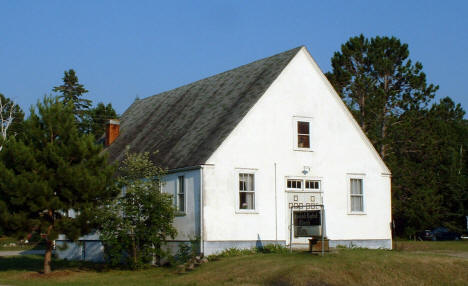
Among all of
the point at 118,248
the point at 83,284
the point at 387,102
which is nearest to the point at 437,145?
the point at 387,102

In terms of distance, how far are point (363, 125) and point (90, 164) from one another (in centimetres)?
2918

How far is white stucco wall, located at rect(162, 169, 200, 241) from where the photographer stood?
77.8ft

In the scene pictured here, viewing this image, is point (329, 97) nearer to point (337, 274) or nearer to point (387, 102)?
point (337, 274)

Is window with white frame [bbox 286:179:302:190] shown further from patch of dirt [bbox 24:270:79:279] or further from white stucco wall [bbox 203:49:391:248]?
patch of dirt [bbox 24:270:79:279]

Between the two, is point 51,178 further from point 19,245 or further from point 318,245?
point 19,245

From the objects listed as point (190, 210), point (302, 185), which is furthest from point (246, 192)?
point (302, 185)

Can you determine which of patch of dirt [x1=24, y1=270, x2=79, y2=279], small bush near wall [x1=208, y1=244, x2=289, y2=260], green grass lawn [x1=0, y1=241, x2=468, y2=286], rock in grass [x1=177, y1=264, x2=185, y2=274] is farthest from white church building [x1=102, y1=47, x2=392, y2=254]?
patch of dirt [x1=24, y1=270, x2=79, y2=279]

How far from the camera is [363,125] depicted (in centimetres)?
4788

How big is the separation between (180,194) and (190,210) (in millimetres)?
1165

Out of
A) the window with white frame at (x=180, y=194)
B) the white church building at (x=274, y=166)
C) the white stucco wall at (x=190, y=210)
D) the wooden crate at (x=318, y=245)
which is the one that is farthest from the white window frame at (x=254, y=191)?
the wooden crate at (x=318, y=245)

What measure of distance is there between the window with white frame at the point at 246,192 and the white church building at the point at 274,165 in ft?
0.13

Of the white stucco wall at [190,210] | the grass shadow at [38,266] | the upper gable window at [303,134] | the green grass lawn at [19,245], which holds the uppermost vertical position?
the upper gable window at [303,134]

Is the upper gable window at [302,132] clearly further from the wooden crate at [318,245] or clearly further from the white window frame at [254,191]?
the wooden crate at [318,245]

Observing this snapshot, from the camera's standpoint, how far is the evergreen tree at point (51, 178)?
22016 mm
